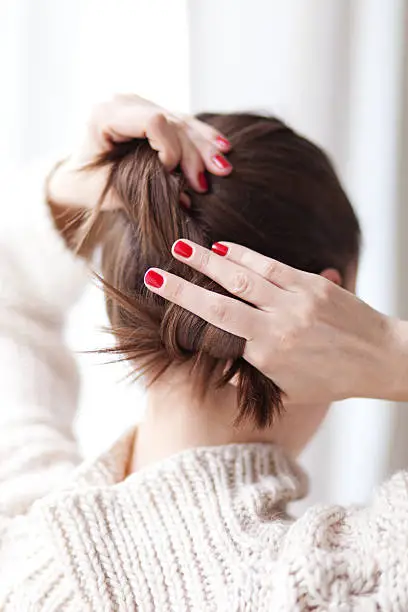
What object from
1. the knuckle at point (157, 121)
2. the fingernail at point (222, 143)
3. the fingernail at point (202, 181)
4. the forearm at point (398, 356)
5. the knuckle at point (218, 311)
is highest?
the knuckle at point (157, 121)

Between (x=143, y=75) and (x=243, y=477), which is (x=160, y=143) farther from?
(x=143, y=75)

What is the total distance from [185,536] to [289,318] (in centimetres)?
21

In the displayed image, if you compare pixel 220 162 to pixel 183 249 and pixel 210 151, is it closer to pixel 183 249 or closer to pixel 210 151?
pixel 210 151

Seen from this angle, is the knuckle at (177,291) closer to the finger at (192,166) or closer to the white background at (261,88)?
the finger at (192,166)

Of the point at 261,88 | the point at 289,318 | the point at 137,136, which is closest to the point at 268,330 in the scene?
the point at 289,318

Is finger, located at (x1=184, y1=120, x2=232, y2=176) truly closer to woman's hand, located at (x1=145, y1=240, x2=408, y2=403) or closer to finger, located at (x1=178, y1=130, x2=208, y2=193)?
finger, located at (x1=178, y1=130, x2=208, y2=193)

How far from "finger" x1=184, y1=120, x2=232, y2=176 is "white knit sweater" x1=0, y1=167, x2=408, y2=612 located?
0.26 meters

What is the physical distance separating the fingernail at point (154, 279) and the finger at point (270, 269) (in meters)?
0.06

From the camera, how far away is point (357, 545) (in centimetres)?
65

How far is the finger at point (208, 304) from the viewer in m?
0.67

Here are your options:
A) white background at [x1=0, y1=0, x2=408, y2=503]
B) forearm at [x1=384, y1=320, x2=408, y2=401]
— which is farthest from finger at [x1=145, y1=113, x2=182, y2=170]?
Answer: white background at [x1=0, y1=0, x2=408, y2=503]

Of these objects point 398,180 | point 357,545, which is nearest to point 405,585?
point 357,545

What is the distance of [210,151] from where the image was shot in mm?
791

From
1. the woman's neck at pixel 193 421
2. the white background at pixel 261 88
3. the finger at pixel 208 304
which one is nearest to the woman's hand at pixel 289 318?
the finger at pixel 208 304
